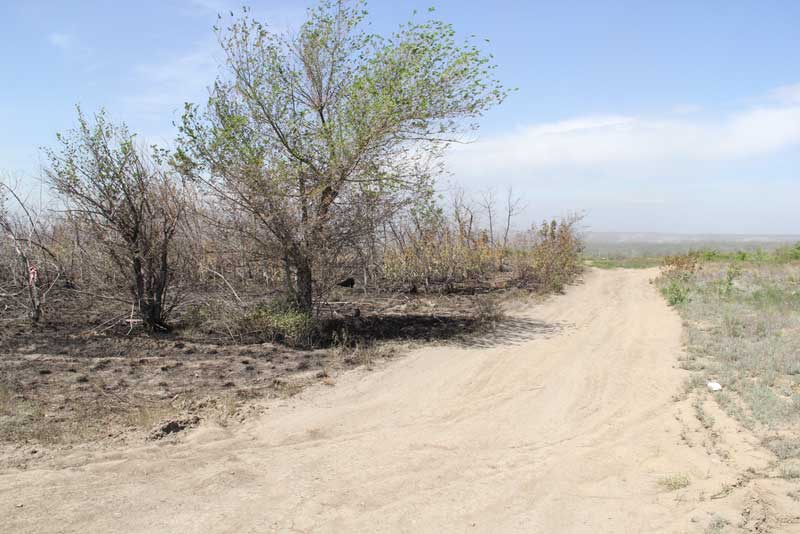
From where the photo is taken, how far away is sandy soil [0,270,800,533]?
13.4 ft

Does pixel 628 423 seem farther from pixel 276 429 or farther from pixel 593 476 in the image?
pixel 276 429

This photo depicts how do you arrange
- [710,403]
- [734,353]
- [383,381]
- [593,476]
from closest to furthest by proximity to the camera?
[593,476], [710,403], [383,381], [734,353]

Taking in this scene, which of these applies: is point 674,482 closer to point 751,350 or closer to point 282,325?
point 751,350

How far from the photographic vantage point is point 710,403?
21.3 ft

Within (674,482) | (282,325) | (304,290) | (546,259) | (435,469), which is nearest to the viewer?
(674,482)

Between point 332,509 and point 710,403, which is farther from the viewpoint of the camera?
point 710,403

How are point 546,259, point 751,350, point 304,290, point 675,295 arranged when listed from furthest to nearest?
point 546,259
point 675,295
point 304,290
point 751,350

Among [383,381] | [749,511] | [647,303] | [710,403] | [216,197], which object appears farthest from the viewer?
[647,303]

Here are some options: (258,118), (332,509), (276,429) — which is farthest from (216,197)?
(332,509)

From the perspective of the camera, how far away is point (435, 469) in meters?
4.94

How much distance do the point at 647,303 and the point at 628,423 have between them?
32.1ft

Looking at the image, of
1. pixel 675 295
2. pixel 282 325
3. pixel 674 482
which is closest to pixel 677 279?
pixel 675 295

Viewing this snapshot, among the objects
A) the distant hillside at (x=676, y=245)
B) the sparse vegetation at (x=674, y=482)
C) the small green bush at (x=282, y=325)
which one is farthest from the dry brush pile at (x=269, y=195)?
the distant hillside at (x=676, y=245)

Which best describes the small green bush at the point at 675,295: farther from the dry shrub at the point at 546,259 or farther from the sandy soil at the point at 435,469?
the sandy soil at the point at 435,469
